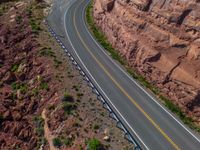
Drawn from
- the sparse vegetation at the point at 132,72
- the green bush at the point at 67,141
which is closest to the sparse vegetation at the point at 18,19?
the sparse vegetation at the point at 132,72

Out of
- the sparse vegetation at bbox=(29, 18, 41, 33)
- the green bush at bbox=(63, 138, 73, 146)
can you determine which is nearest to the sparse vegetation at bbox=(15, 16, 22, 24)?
the sparse vegetation at bbox=(29, 18, 41, 33)

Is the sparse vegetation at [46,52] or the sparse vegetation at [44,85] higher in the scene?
the sparse vegetation at [46,52]

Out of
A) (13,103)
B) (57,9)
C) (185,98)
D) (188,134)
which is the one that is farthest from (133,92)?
(57,9)

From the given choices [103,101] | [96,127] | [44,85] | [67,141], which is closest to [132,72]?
[103,101]

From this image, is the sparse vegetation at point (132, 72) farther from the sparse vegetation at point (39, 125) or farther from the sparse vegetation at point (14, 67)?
the sparse vegetation at point (39, 125)

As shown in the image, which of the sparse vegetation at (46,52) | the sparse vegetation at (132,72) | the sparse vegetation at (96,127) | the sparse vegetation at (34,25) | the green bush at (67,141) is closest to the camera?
the green bush at (67,141)

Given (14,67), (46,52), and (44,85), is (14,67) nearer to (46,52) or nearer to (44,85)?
(46,52)
